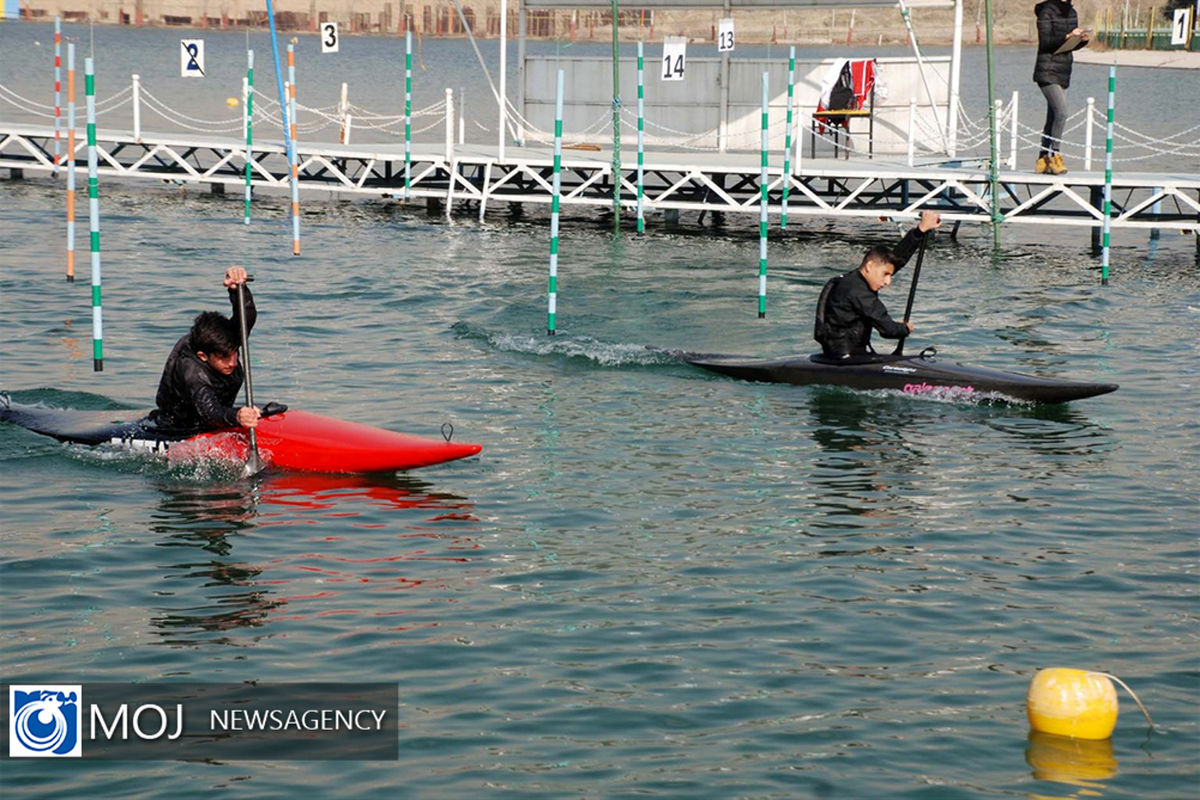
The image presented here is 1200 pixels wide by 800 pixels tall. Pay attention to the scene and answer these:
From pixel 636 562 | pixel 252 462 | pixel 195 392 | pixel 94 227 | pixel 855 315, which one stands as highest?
pixel 94 227

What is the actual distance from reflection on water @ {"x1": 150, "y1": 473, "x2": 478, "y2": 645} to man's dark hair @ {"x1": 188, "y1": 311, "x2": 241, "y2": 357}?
991 millimetres

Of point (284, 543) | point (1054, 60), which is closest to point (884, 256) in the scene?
point (284, 543)

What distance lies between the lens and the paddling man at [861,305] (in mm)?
14305

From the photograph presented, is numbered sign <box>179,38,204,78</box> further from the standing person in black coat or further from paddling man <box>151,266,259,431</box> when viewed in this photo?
paddling man <box>151,266,259,431</box>

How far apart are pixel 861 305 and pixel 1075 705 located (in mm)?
7358

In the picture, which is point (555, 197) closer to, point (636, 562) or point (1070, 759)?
point (636, 562)

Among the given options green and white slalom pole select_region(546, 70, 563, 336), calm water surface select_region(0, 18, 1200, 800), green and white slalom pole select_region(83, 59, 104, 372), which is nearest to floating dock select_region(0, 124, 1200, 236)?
calm water surface select_region(0, 18, 1200, 800)

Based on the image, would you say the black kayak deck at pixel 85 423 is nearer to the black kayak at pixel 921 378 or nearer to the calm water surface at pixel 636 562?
the calm water surface at pixel 636 562

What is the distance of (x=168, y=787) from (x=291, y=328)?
11.7 metres

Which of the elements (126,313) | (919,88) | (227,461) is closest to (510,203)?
(919,88)

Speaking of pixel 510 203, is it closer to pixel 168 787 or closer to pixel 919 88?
pixel 919 88

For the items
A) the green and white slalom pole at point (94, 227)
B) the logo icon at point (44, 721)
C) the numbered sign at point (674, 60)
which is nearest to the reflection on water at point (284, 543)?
the logo icon at point (44, 721)

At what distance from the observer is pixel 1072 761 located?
7586 mm

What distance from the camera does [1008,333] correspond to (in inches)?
741
